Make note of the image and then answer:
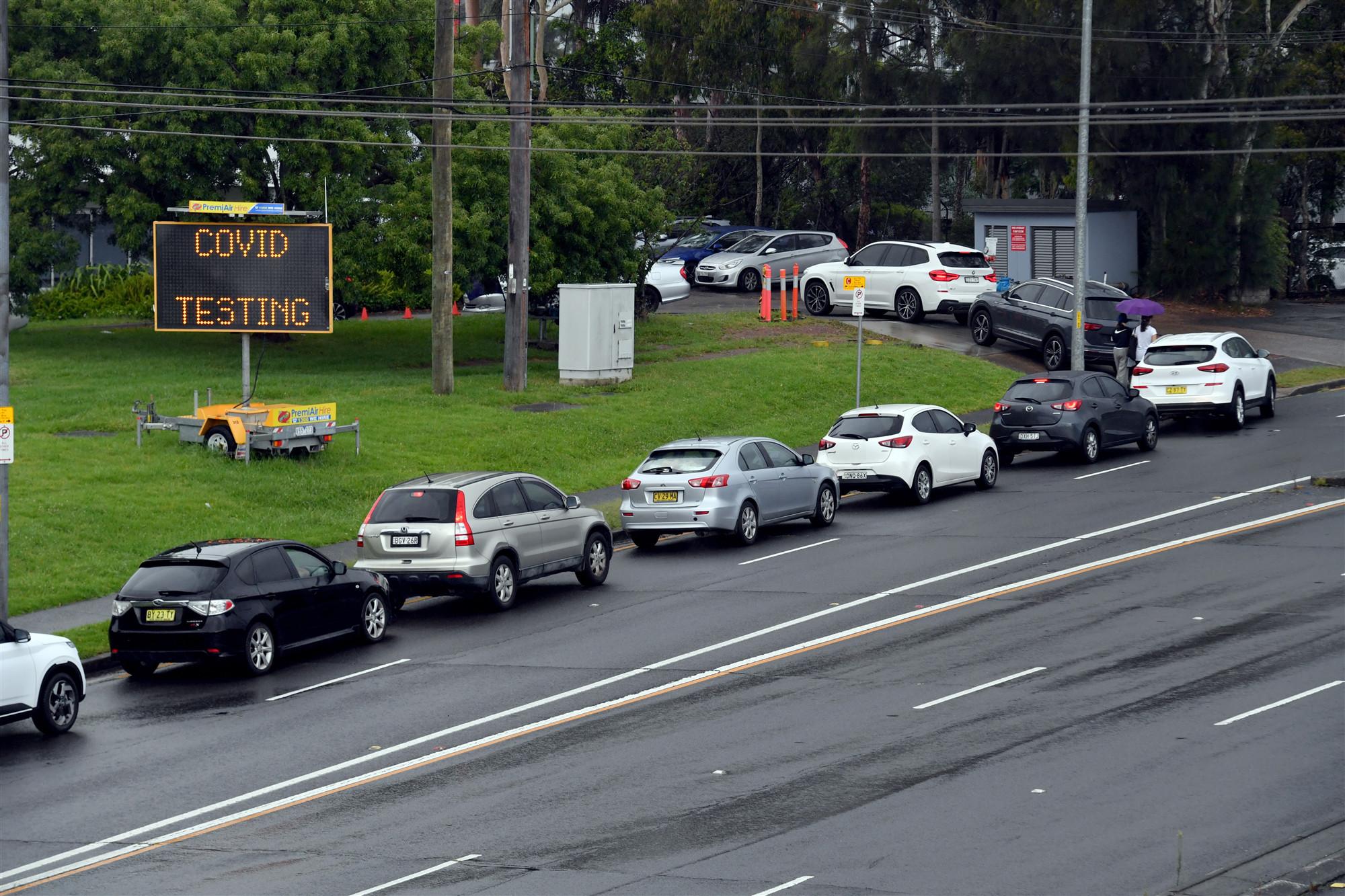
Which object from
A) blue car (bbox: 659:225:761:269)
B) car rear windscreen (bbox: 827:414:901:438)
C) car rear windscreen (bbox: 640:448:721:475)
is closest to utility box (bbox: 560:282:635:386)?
car rear windscreen (bbox: 827:414:901:438)

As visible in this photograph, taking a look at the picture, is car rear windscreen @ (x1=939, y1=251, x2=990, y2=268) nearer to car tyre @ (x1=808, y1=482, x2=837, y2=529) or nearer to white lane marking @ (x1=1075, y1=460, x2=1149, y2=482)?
white lane marking @ (x1=1075, y1=460, x2=1149, y2=482)

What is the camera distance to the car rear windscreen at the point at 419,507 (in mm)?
19922

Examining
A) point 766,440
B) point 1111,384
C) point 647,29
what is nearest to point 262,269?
point 766,440

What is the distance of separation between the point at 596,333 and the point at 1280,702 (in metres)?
22.8

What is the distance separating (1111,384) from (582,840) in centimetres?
2107

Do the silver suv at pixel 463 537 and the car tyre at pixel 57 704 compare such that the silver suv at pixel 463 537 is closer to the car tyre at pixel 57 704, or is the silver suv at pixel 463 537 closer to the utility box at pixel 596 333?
the car tyre at pixel 57 704

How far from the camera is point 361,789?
42.0 ft

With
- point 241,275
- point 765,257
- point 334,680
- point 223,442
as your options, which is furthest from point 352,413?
point 765,257

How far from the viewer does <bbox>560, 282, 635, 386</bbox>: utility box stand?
3538 centimetres

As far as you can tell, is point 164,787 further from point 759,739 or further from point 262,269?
point 262,269

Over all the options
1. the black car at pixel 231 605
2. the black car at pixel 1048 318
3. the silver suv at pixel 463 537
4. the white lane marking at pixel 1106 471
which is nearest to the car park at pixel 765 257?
the black car at pixel 1048 318

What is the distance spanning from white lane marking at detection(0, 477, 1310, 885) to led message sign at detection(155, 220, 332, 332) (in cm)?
1118

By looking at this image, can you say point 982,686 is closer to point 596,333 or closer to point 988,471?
point 988,471

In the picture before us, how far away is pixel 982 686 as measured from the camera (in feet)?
50.3
